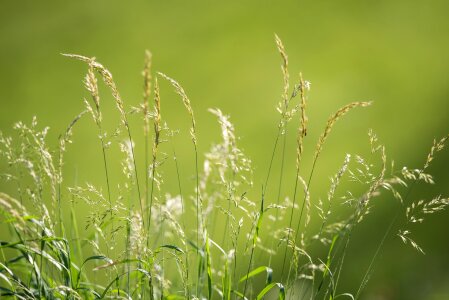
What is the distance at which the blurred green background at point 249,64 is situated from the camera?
6.35 m

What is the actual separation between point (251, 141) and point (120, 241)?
1.75 meters

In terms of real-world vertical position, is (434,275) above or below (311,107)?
below

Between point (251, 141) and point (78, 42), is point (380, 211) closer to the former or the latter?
point (251, 141)

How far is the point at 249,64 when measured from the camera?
798 cm

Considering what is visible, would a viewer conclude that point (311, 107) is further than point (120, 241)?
Yes

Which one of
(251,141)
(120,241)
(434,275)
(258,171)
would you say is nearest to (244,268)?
(434,275)

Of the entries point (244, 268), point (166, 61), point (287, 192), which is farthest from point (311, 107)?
point (244, 268)

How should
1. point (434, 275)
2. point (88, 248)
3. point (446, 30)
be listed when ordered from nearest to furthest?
→ point (434, 275) → point (88, 248) → point (446, 30)

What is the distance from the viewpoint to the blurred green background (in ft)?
20.8

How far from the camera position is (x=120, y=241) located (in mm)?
5266

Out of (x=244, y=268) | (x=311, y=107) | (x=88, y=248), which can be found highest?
(x=311, y=107)

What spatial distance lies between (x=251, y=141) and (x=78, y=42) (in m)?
3.30

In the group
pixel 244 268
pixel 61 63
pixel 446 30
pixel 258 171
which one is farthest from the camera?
pixel 61 63

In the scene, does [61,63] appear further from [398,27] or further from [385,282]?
[385,282]
